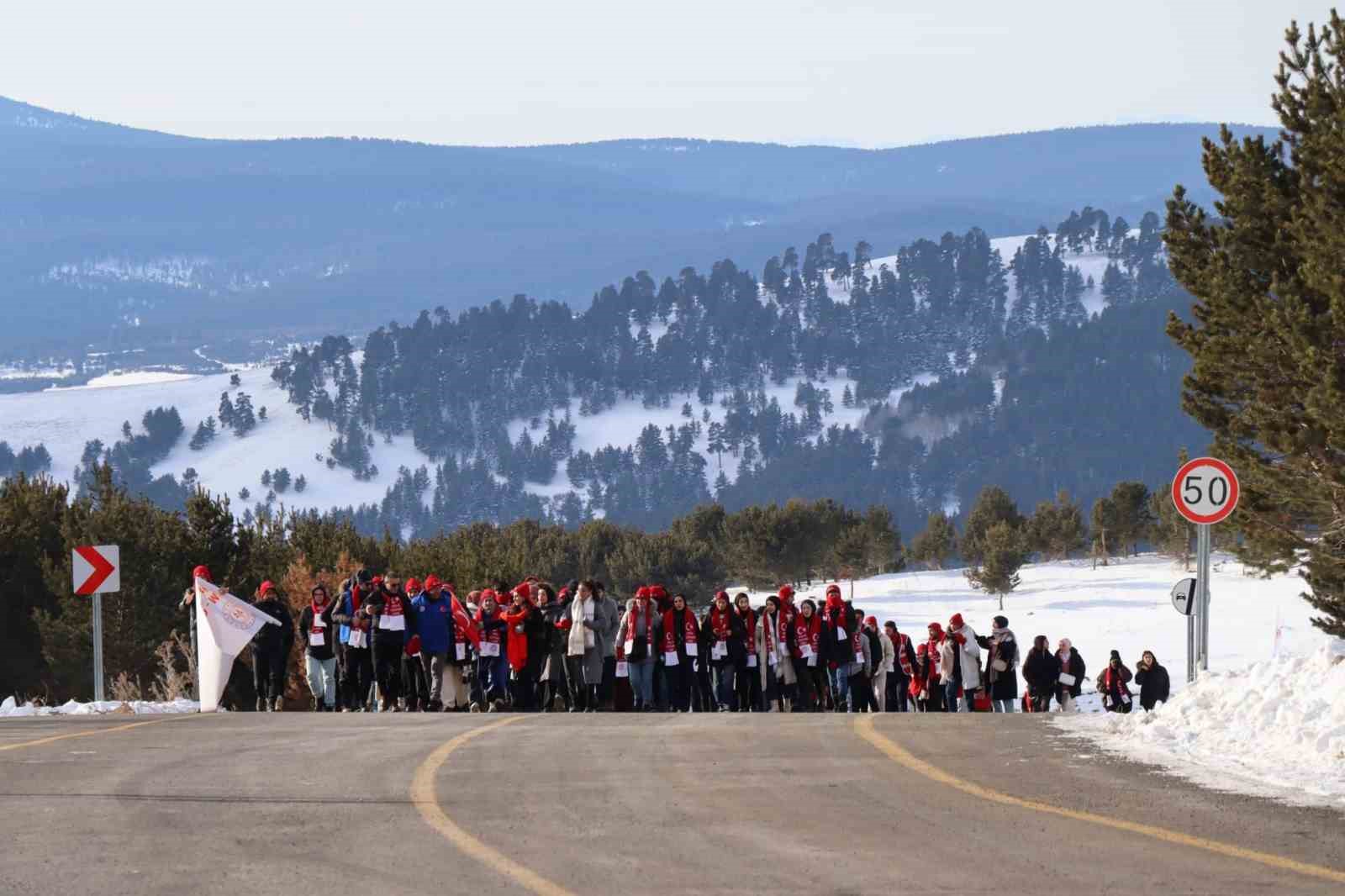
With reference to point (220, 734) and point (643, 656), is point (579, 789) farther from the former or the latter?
point (643, 656)

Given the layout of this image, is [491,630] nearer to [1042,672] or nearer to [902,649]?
[902,649]

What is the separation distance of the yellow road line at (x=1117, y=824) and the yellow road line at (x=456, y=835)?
114 inches

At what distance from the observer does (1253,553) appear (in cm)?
2500

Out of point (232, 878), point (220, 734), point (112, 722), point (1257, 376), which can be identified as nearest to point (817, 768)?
point (232, 878)

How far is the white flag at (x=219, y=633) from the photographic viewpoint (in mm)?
21281

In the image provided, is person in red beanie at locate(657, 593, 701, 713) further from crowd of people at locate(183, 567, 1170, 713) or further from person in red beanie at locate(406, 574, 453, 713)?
person in red beanie at locate(406, 574, 453, 713)

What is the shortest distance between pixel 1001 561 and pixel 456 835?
80676 mm

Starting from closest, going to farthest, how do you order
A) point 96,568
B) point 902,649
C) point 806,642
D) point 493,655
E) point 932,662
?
point 493,655 → point 806,642 → point 96,568 → point 902,649 → point 932,662

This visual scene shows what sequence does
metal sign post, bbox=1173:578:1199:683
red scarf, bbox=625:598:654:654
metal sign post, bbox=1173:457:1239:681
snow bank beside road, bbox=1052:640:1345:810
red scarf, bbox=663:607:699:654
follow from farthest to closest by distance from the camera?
red scarf, bbox=663:607:699:654, red scarf, bbox=625:598:654:654, metal sign post, bbox=1173:578:1199:683, metal sign post, bbox=1173:457:1239:681, snow bank beside road, bbox=1052:640:1345:810

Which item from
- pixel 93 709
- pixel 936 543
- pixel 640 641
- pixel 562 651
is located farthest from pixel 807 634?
pixel 936 543

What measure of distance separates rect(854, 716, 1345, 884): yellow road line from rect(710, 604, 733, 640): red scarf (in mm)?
8254

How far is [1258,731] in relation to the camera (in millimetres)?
12281

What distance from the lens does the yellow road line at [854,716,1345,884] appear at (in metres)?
8.20

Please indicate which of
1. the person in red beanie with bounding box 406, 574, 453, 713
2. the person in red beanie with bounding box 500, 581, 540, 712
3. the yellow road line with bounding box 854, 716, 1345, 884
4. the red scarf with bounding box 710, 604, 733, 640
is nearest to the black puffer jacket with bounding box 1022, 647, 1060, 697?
the red scarf with bounding box 710, 604, 733, 640
